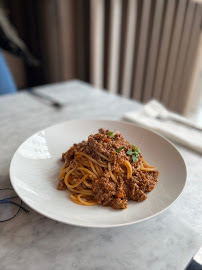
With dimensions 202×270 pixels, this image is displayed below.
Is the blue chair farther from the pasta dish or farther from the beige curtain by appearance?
the beige curtain

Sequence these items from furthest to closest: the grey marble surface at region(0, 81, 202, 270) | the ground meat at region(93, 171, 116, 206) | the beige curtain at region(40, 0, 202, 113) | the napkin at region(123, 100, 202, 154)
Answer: the beige curtain at region(40, 0, 202, 113) → the napkin at region(123, 100, 202, 154) → the ground meat at region(93, 171, 116, 206) → the grey marble surface at region(0, 81, 202, 270)

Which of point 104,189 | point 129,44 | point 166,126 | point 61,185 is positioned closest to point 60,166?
point 61,185

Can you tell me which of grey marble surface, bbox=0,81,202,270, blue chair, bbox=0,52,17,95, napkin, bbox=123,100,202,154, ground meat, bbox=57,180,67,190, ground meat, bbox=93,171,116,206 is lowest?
blue chair, bbox=0,52,17,95

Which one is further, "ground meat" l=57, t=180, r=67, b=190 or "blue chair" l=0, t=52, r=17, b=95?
"blue chair" l=0, t=52, r=17, b=95

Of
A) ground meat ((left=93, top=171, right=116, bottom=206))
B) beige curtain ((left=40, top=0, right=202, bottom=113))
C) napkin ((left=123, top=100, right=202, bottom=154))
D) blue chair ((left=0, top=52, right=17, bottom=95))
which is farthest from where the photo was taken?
beige curtain ((left=40, top=0, right=202, bottom=113))

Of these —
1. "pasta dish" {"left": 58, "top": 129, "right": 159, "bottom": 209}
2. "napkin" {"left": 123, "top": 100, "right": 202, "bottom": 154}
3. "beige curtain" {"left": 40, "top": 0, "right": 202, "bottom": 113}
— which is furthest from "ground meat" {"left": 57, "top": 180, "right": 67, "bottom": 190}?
"beige curtain" {"left": 40, "top": 0, "right": 202, "bottom": 113}

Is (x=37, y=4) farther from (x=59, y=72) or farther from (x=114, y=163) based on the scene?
(x=114, y=163)

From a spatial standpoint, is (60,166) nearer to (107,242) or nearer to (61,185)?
(61,185)
